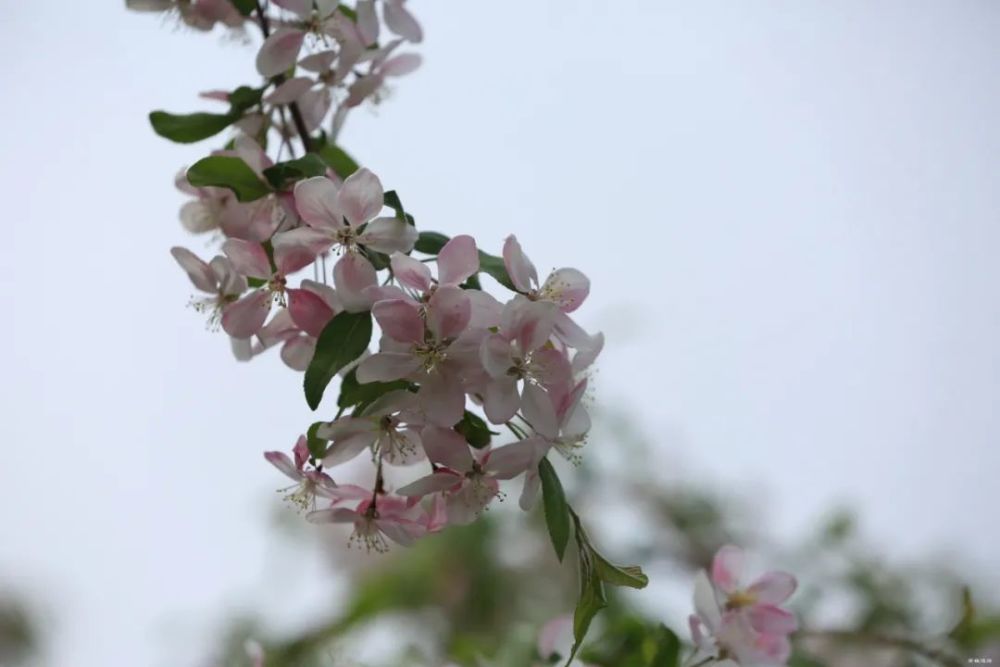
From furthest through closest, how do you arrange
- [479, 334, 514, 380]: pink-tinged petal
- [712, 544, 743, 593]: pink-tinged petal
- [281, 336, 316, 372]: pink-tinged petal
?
[712, 544, 743, 593]: pink-tinged petal < [281, 336, 316, 372]: pink-tinged petal < [479, 334, 514, 380]: pink-tinged petal

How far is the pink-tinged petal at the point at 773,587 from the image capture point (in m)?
0.60

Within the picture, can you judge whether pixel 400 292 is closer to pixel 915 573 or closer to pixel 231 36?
pixel 231 36

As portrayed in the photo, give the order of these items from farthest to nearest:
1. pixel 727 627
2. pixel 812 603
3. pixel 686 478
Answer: pixel 686 478
pixel 812 603
pixel 727 627

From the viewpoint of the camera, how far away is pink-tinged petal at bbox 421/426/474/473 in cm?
43

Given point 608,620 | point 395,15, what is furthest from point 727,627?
point 395,15

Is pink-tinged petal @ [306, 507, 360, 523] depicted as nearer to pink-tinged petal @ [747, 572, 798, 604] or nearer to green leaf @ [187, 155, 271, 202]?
green leaf @ [187, 155, 271, 202]

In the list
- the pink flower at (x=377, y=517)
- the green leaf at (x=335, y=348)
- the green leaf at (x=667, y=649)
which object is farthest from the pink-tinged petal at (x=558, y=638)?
the green leaf at (x=335, y=348)

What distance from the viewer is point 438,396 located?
41 centimetres

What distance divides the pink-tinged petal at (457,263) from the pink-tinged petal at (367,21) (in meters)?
0.22

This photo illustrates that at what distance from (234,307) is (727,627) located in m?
0.34

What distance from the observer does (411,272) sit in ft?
1.40

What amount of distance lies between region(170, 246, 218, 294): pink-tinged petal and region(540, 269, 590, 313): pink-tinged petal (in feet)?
0.61

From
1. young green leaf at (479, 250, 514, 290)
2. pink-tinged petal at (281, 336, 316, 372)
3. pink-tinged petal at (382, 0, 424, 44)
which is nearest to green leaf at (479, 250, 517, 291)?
young green leaf at (479, 250, 514, 290)

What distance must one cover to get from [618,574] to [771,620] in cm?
18
